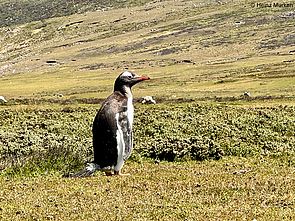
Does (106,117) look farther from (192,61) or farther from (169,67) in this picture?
(192,61)

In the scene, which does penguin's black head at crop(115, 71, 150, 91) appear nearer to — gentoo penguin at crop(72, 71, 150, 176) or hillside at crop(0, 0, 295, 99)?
gentoo penguin at crop(72, 71, 150, 176)

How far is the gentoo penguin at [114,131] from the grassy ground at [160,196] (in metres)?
0.50

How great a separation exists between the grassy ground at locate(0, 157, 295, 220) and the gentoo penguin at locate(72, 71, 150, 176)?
19.6 inches

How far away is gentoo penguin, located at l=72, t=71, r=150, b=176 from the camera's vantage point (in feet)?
52.0

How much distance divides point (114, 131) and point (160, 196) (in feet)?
11.8

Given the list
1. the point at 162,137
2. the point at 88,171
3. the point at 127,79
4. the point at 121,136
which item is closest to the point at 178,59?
the point at 162,137

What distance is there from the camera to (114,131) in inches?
623

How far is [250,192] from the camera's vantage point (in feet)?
41.8

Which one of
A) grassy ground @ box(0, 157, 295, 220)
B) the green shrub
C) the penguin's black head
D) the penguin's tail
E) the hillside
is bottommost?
the hillside

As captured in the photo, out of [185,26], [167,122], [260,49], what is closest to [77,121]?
[167,122]

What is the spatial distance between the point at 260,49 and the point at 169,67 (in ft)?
91.5

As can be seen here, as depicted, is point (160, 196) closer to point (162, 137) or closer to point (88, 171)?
point (88, 171)

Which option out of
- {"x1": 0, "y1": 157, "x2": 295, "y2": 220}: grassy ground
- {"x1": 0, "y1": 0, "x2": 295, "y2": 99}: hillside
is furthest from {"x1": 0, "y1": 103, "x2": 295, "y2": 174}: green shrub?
{"x1": 0, "y1": 0, "x2": 295, "y2": 99}: hillside

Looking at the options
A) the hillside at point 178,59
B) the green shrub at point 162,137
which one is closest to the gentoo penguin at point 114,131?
the green shrub at point 162,137
